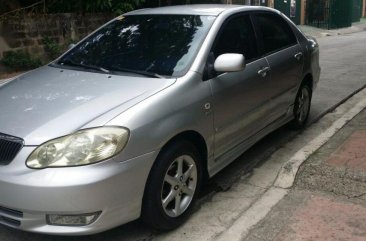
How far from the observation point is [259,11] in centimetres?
523

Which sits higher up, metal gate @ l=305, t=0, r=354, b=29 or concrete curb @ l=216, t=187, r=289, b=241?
concrete curb @ l=216, t=187, r=289, b=241

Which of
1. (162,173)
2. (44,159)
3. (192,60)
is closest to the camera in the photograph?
(44,159)

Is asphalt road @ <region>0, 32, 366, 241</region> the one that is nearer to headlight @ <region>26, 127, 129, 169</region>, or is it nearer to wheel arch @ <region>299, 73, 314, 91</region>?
wheel arch @ <region>299, 73, 314, 91</region>

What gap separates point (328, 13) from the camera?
28797 millimetres

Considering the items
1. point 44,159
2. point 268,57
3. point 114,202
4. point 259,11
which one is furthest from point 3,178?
point 259,11

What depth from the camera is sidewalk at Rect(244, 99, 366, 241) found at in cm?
360

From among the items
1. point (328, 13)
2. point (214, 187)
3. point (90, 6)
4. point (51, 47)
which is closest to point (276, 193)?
point (214, 187)

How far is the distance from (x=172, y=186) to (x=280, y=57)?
2296mm

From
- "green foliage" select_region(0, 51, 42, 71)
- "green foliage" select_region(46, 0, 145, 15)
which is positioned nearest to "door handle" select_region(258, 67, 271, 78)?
"green foliage" select_region(0, 51, 42, 71)

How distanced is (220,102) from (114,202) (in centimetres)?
135

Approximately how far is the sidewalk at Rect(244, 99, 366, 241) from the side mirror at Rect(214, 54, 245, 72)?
46.1 inches

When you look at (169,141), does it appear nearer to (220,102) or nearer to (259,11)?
(220,102)

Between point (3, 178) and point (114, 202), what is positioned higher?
point (3, 178)

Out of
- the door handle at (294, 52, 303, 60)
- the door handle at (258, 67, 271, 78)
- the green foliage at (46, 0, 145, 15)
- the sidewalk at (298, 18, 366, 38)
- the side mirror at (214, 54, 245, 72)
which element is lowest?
the sidewalk at (298, 18, 366, 38)
